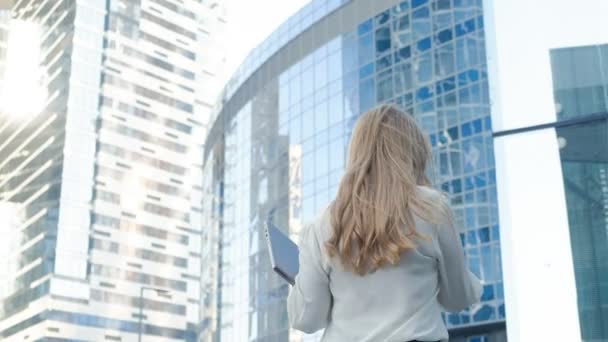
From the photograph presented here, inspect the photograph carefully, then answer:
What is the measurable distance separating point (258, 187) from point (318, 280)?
42.4m

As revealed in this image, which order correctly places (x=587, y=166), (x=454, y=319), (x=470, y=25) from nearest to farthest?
(x=587, y=166) < (x=454, y=319) < (x=470, y=25)

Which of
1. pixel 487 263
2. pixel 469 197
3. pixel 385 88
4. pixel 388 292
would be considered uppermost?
pixel 385 88

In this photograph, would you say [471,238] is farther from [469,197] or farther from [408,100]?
[408,100]

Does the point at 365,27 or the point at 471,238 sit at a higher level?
the point at 365,27

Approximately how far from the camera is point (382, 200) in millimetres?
2385

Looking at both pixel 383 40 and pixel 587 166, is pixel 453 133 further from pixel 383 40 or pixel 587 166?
pixel 587 166

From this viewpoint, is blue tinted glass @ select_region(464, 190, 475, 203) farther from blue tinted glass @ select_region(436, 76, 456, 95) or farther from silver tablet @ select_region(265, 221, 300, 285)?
silver tablet @ select_region(265, 221, 300, 285)

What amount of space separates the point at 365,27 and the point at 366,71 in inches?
68.5

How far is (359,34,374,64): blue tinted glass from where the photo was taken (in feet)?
128

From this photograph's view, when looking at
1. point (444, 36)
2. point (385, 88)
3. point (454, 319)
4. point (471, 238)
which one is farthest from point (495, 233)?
point (385, 88)

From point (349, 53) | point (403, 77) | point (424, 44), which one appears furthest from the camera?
point (349, 53)

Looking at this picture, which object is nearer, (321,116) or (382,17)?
(382,17)

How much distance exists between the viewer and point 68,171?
86.8 meters

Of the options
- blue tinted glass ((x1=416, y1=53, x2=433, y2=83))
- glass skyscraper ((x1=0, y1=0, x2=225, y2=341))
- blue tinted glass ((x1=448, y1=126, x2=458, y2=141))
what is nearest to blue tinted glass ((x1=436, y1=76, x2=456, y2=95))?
blue tinted glass ((x1=416, y1=53, x2=433, y2=83))
